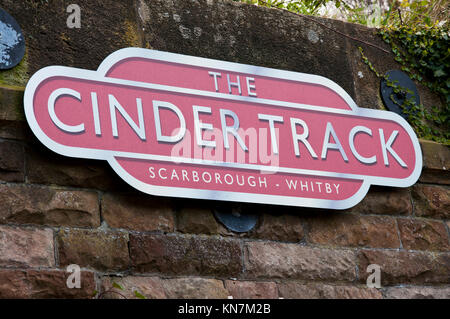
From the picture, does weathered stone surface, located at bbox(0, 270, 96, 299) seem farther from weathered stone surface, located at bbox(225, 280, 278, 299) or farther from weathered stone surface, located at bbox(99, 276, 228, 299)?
weathered stone surface, located at bbox(225, 280, 278, 299)

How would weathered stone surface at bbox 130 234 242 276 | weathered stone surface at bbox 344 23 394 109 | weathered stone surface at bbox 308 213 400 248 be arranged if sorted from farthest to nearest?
weathered stone surface at bbox 344 23 394 109 < weathered stone surface at bbox 308 213 400 248 < weathered stone surface at bbox 130 234 242 276

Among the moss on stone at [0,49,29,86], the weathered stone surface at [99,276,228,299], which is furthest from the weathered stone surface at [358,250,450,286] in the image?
the moss on stone at [0,49,29,86]

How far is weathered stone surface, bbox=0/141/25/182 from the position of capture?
118 inches

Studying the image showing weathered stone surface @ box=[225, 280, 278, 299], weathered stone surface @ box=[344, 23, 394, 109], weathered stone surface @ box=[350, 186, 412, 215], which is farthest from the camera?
weathered stone surface @ box=[344, 23, 394, 109]

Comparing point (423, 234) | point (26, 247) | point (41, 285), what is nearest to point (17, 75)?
point (26, 247)

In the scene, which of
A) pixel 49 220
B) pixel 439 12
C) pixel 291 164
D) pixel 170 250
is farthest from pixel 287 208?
pixel 439 12

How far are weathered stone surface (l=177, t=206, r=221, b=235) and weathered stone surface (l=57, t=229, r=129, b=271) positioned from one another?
0.93ft

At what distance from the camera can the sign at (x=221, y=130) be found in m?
3.16

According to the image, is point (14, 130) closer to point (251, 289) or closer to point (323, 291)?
point (251, 289)

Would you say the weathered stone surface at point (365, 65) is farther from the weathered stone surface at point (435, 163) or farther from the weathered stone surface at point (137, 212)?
the weathered stone surface at point (137, 212)

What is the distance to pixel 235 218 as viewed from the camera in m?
3.42

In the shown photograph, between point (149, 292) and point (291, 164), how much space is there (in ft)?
3.14

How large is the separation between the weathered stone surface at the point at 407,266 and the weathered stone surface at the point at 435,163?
43cm

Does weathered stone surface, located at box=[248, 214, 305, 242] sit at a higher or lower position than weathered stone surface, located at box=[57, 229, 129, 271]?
higher
